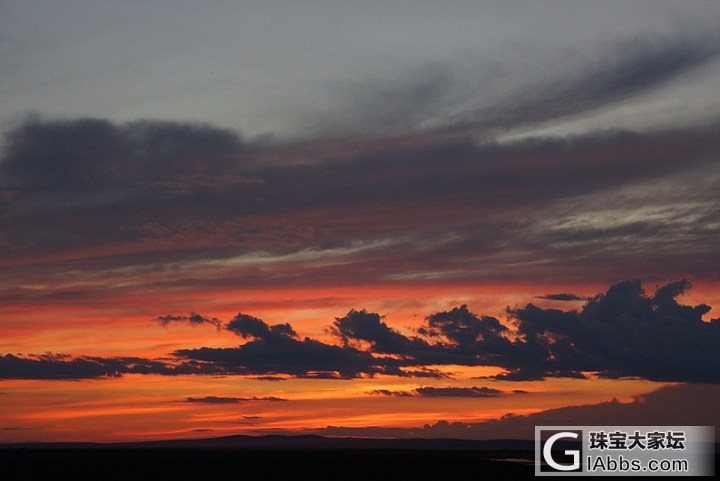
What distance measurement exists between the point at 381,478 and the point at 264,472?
87.4ft

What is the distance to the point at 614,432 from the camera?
108188 mm

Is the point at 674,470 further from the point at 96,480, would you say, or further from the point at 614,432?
the point at 96,480

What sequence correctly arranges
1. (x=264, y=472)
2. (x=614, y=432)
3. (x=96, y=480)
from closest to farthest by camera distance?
(x=614, y=432) < (x=96, y=480) < (x=264, y=472)

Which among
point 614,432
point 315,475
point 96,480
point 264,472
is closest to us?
point 614,432

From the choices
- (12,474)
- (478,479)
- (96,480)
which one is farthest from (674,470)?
(12,474)

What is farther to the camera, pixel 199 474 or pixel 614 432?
pixel 199 474

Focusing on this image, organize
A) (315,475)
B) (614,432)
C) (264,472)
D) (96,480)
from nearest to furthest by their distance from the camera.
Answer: (614,432)
(96,480)
(315,475)
(264,472)

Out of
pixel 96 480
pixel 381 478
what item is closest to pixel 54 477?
pixel 96 480

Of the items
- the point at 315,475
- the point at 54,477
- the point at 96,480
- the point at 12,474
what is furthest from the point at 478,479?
the point at 12,474

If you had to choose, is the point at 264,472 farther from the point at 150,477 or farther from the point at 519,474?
the point at 519,474

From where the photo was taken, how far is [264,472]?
497ft

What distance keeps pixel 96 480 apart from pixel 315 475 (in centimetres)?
3207

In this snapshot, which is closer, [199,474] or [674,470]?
[199,474]

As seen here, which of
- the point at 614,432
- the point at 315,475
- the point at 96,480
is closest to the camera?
the point at 614,432
